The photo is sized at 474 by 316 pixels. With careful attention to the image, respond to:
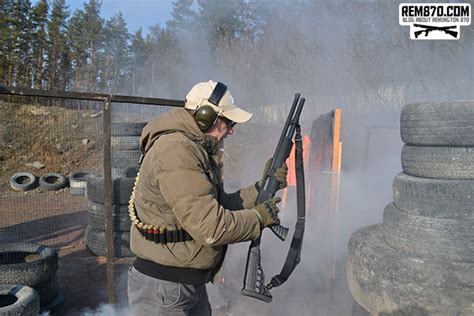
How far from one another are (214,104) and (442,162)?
1.72 m

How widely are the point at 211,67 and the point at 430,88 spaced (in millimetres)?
14228

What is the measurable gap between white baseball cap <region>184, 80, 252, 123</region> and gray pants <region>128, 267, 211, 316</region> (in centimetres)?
86

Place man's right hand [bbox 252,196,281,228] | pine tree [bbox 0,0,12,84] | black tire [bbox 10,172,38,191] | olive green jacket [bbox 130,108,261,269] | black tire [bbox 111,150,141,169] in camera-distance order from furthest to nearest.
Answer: pine tree [bbox 0,0,12,84], black tire [bbox 10,172,38,191], black tire [bbox 111,150,141,169], man's right hand [bbox 252,196,281,228], olive green jacket [bbox 130,108,261,269]

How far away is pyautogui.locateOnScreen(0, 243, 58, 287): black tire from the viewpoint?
341 cm

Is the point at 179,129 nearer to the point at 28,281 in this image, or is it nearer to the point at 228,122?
the point at 228,122

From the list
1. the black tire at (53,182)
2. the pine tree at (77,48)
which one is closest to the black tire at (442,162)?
the black tire at (53,182)

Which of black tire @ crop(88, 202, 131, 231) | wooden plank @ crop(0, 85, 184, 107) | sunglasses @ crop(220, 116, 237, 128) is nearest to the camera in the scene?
sunglasses @ crop(220, 116, 237, 128)

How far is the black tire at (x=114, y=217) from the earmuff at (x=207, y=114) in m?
3.52

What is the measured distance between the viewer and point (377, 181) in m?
6.23

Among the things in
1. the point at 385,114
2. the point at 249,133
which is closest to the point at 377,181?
the point at 385,114

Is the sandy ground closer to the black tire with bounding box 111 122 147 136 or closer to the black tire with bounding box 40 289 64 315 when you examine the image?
the black tire with bounding box 40 289 64 315

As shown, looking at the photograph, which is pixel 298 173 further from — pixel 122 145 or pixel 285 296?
pixel 122 145

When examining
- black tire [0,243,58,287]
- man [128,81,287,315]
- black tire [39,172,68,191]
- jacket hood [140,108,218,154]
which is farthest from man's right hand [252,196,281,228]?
black tire [39,172,68,191]

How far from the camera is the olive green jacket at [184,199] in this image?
1.69 meters
